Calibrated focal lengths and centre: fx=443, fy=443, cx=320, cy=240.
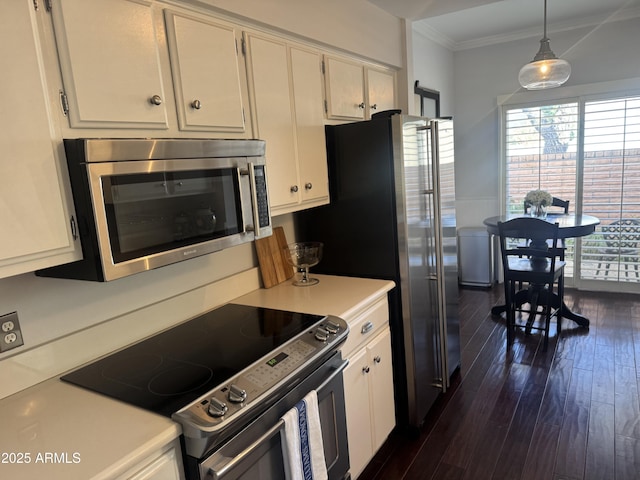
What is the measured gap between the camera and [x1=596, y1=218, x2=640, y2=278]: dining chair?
4312 millimetres

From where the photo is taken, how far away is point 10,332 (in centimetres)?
139

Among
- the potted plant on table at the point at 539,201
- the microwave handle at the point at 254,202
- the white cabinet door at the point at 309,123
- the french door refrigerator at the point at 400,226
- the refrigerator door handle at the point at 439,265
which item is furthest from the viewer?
the potted plant on table at the point at 539,201

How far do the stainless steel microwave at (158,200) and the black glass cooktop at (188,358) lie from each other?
0.36m

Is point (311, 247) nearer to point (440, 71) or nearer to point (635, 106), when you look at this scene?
point (440, 71)

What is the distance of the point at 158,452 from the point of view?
3.76ft

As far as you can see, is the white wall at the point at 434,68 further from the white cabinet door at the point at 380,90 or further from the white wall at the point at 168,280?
the white wall at the point at 168,280

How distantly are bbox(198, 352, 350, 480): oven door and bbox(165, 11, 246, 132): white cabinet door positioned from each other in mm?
1006

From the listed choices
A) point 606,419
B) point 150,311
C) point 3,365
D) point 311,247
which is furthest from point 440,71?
point 3,365

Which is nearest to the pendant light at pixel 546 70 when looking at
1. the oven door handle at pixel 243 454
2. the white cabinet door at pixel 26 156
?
the oven door handle at pixel 243 454

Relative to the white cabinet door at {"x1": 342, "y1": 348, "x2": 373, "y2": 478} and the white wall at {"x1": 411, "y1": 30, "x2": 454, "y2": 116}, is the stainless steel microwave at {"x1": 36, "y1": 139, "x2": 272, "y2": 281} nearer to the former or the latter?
the white cabinet door at {"x1": 342, "y1": 348, "x2": 373, "y2": 478}

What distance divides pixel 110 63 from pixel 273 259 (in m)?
1.32

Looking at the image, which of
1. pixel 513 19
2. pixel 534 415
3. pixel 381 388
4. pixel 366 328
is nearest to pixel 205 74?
pixel 366 328

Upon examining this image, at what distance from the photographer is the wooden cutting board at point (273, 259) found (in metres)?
2.34

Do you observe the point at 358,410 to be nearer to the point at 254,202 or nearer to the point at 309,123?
the point at 254,202
